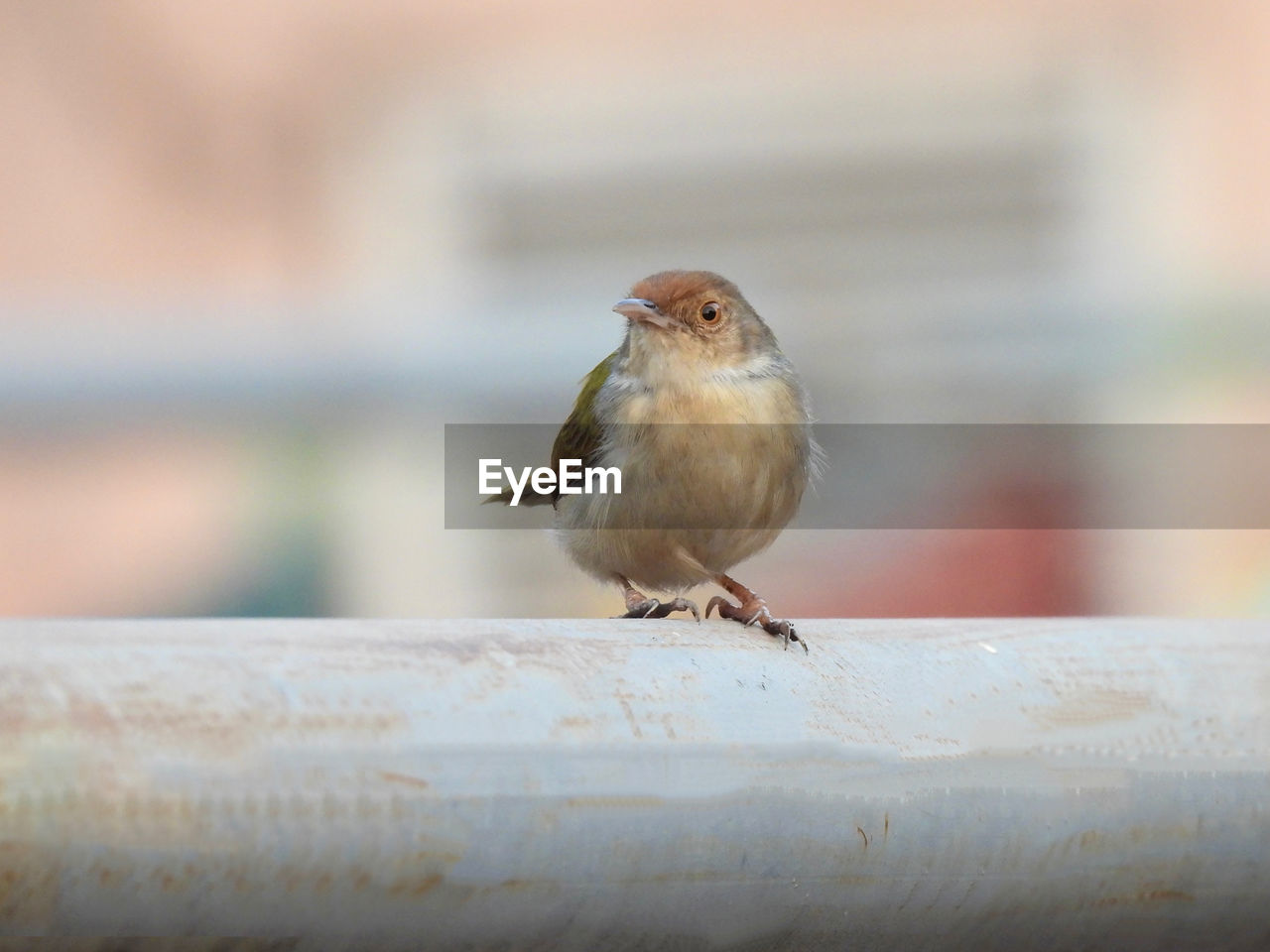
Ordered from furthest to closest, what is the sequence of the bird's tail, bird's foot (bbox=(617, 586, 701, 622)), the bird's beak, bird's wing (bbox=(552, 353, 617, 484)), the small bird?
the bird's tail
bird's wing (bbox=(552, 353, 617, 484))
the bird's beak
the small bird
bird's foot (bbox=(617, 586, 701, 622))

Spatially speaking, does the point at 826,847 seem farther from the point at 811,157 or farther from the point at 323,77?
the point at 323,77

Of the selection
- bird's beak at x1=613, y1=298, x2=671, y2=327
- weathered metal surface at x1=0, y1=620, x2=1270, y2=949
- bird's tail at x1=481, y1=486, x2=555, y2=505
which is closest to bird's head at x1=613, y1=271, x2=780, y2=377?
bird's beak at x1=613, y1=298, x2=671, y2=327

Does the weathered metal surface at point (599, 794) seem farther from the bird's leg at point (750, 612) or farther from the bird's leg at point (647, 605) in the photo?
the bird's leg at point (647, 605)

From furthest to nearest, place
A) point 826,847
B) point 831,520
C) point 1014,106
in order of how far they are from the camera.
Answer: point 1014,106 → point 831,520 → point 826,847

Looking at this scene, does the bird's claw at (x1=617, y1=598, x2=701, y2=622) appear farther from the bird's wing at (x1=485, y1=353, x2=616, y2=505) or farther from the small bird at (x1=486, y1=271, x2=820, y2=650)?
the bird's wing at (x1=485, y1=353, x2=616, y2=505)

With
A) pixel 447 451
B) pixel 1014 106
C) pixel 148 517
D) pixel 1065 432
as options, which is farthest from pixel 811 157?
pixel 148 517

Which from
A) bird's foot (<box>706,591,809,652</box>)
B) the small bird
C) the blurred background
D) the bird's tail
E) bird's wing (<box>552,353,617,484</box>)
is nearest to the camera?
bird's foot (<box>706,591,809,652</box>)

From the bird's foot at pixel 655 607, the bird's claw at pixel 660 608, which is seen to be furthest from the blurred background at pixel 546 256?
the bird's claw at pixel 660 608

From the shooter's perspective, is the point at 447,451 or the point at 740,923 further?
the point at 447,451
